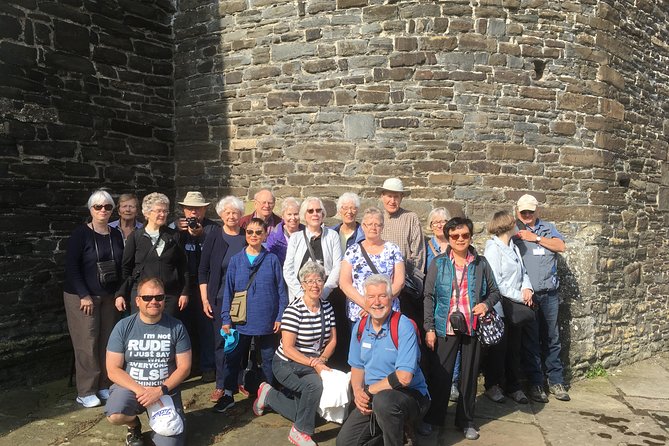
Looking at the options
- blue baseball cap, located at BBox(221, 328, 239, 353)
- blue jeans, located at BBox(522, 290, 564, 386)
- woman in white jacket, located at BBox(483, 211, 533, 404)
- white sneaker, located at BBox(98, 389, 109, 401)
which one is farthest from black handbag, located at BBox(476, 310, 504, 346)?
white sneaker, located at BBox(98, 389, 109, 401)

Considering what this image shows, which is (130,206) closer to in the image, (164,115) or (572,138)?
(164,115)

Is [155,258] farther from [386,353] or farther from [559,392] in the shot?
[559,392]

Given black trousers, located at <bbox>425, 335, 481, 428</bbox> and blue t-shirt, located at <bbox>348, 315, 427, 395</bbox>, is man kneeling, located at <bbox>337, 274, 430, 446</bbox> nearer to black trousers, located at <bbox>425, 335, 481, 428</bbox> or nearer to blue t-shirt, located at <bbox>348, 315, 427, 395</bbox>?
blue t-shirt, located at <bbox>348, 315, 427, 395</bbox>

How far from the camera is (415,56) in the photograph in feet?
19.4

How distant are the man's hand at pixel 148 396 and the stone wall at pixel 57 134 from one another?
252 centimetres

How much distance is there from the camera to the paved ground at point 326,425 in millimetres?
4109

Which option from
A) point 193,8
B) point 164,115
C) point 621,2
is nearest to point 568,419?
point 621,2

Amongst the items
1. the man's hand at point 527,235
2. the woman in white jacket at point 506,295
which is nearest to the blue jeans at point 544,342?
the woman in white jacket at point 506,295

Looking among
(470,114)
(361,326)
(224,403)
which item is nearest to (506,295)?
(361,326)

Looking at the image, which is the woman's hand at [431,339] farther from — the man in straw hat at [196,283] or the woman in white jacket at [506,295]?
the man in straw hat at [196,283]

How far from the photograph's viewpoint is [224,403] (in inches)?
180

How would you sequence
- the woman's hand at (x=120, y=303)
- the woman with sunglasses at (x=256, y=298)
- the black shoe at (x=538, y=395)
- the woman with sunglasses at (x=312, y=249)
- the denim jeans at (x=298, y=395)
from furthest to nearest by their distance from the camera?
1. the black shoe at (x=538, y=395)
2. the woman's hand at (x=120, y=303)
3. the woman with sunglasses at (x=312, y=249)
4. the woman with sunglasses at (x=256, y=298)
5. the denim jeans at (x=298, y=395)

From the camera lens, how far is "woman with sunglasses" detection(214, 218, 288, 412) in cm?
444

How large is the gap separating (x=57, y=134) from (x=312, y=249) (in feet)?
11.2
